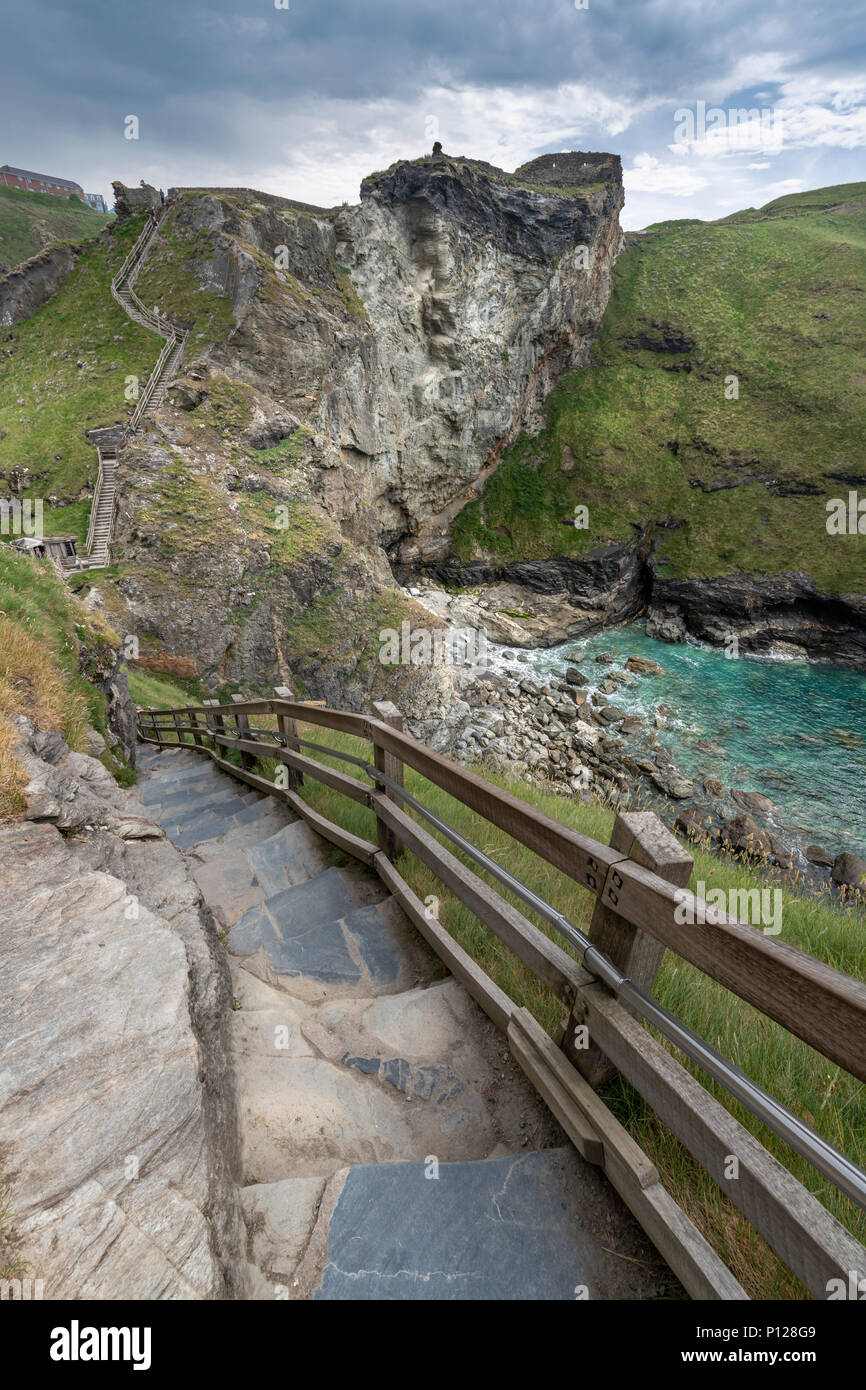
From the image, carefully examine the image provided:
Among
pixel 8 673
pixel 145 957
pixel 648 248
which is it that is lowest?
pixel 145 957

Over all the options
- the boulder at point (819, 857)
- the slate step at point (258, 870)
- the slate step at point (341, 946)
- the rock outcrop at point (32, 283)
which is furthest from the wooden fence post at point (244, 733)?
the rock outcrop at point (32, 283)

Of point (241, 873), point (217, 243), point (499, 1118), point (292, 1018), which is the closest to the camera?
point (499, 1118)

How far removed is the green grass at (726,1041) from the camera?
179cm

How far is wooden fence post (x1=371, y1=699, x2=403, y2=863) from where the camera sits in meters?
4.38

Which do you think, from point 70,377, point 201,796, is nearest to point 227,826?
point 201,796

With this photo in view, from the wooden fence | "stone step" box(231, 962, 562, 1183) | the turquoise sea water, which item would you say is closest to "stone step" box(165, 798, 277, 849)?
"stone step" box(231, 962, 562, 1183)

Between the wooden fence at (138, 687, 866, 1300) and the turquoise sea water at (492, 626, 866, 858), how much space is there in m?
23.0

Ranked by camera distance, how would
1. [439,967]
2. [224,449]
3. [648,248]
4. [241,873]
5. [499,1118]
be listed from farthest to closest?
[648,248]
[224,449]
[241,873]
[439,967]
[499,1118]

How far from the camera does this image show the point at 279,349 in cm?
2833

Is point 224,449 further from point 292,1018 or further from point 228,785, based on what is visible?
point 292,1018

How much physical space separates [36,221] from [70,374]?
387 ft

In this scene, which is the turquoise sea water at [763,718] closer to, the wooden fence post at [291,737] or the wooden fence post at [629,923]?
the wooden fence post at [291,737]

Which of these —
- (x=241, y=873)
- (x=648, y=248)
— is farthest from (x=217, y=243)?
(x=648, y=248)

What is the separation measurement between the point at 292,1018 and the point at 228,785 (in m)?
6.92
